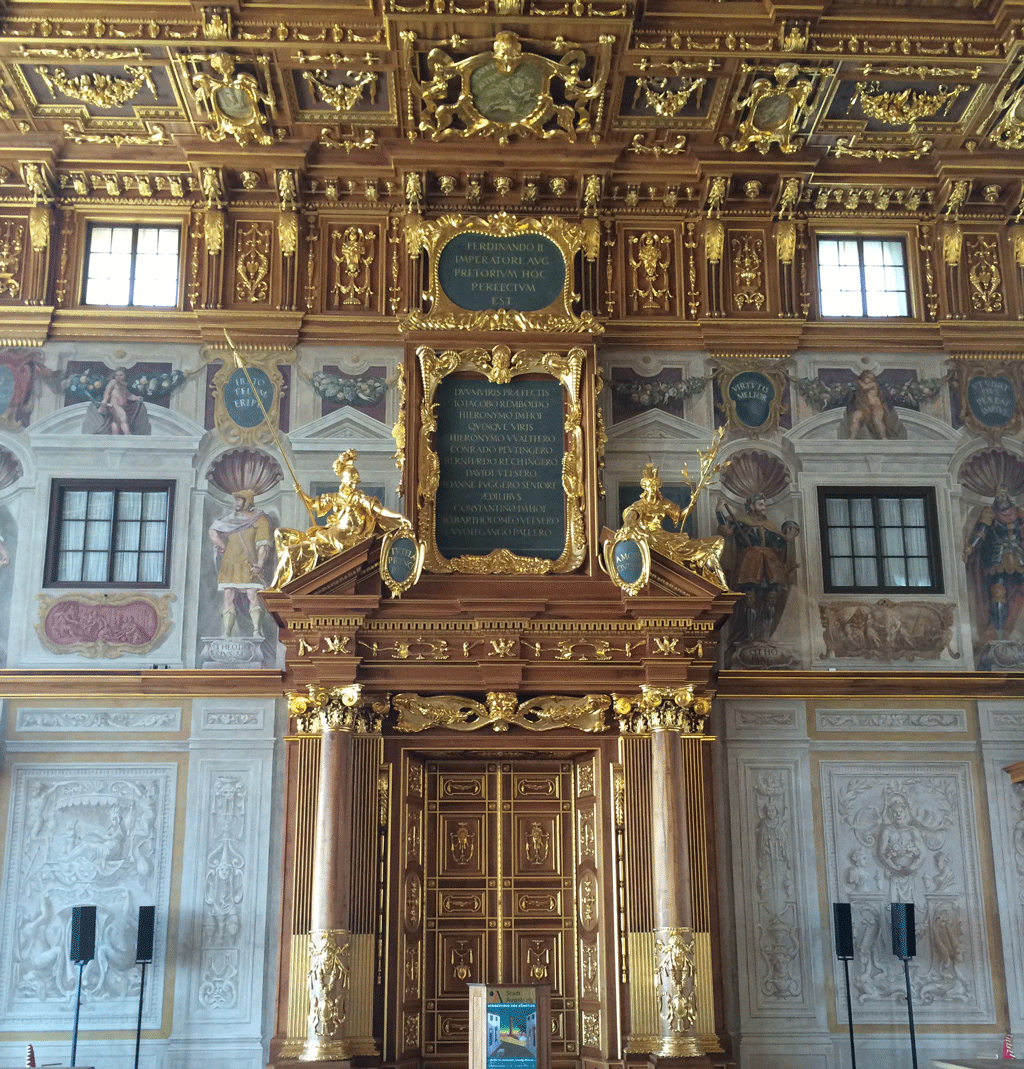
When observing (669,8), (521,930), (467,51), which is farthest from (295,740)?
(669,8)

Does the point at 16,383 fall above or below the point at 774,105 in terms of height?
below

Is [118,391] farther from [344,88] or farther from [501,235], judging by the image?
[501,235]

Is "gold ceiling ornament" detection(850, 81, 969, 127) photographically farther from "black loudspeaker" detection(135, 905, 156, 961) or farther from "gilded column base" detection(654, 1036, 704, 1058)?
"black loudspeaker" detection(135, 905, 156, 961)

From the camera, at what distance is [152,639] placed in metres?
13.6

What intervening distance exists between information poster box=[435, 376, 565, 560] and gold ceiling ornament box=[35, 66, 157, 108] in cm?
449

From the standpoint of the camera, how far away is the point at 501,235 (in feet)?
48.4

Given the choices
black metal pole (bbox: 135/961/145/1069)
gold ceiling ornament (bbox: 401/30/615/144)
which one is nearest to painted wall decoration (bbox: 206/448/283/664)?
black metal pole (bbox: 135/961/145/1069)

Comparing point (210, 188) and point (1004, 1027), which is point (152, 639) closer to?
point (210, 188)

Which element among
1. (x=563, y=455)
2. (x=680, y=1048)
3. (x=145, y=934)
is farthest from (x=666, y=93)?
(x=145, y=934)

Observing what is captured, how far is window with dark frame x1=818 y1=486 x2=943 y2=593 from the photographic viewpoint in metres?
14.3

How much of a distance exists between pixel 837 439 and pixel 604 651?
12.5 feet

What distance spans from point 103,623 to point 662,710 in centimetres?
589

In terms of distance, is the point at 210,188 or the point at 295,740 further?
the point at 210,188

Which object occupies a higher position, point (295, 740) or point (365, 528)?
point (365, 528)
